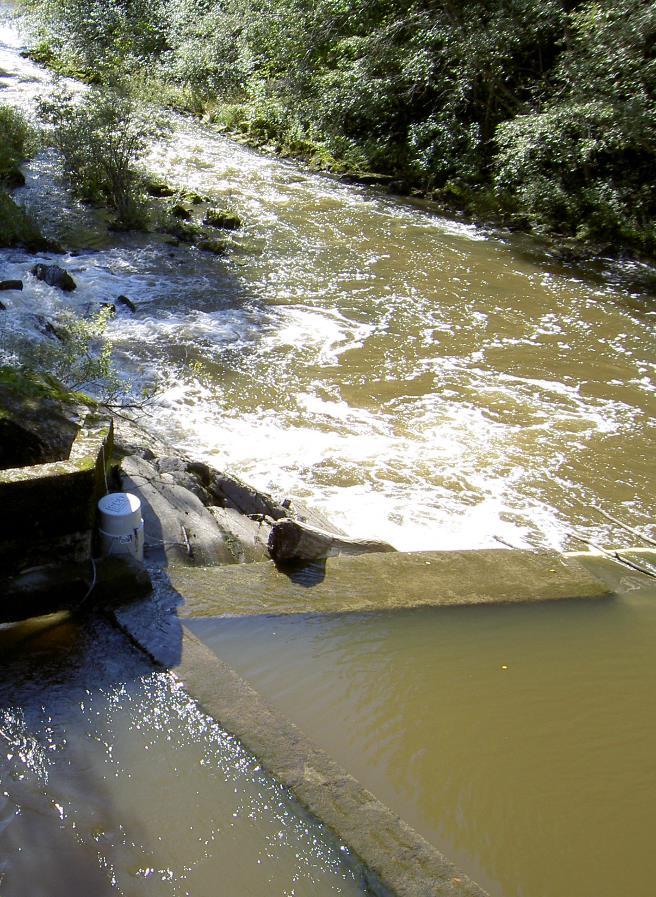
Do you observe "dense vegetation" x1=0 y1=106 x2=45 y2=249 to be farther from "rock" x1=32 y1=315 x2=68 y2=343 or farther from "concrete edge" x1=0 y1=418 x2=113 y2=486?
"concrete edge" x1=0 y1=418 x2=113 y2=486

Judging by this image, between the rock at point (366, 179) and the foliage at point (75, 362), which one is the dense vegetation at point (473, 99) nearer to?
the rock at point (366, 179)

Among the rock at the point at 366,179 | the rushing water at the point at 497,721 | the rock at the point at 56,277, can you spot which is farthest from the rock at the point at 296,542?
the rock at the point at 366,179

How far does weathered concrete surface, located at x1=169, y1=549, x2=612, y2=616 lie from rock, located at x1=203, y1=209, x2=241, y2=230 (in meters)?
10.6

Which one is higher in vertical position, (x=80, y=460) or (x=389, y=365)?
(x=80, y=460)

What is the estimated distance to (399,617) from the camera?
4234mm

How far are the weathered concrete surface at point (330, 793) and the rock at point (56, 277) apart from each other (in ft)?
26.3

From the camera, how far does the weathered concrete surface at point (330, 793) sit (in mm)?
2629

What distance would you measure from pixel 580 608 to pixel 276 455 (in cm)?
344

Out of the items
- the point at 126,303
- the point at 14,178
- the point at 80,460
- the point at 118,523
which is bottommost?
the point at 126,303

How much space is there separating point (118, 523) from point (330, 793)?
168cm

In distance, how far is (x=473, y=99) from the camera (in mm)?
17188

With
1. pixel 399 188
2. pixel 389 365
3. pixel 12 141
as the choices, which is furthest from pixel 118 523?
pixel 399 188

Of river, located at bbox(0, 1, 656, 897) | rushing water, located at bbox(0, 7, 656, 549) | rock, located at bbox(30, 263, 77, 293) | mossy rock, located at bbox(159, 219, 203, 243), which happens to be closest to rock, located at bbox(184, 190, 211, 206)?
rushing water, located at bbox(0, 7, 656, 549)

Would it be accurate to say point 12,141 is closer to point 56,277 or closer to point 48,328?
point 56,277
